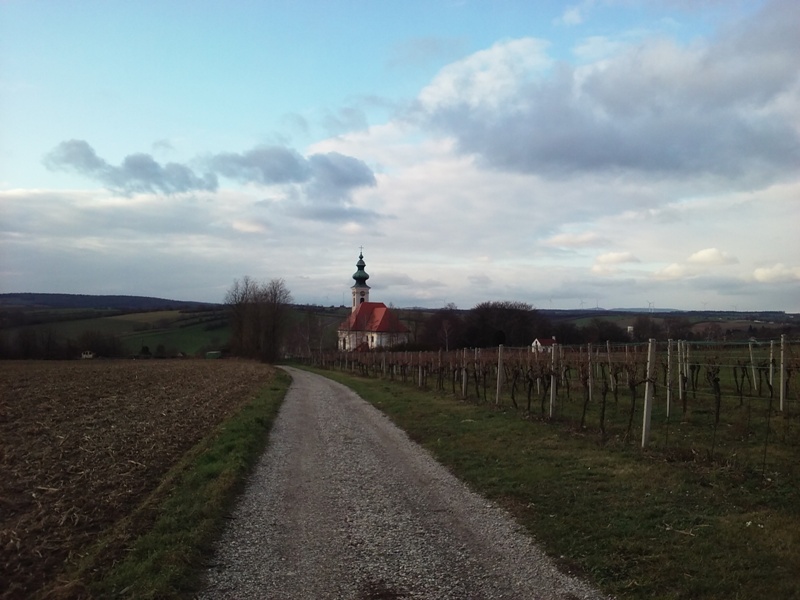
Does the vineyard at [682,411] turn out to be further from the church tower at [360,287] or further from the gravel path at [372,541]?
the church tower at [360,287]

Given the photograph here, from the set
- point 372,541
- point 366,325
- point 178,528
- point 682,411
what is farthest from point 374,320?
point 372,541

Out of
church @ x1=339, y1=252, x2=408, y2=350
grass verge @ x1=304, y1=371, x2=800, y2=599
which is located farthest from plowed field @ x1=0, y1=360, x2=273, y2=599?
church @ x1=339, y1=252, x2=408, y2=350

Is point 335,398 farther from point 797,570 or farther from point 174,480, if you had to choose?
point 797,570

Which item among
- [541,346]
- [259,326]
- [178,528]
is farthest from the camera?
[259,326]

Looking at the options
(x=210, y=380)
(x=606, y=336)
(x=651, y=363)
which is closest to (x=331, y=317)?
(x=606, y=336)

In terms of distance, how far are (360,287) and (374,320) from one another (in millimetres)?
10966

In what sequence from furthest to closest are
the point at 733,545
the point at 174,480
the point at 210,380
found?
the point at 210,380 → the point at 174,480 → the point at 733,545

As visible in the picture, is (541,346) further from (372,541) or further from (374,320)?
(374,320)

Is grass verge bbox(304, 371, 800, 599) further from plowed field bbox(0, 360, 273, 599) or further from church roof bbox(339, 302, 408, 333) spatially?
church roof bbox(339, 302, 408, 333)

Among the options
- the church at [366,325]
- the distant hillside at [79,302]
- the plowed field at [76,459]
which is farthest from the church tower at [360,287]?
the plowed field at [76,459]

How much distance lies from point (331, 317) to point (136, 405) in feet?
367

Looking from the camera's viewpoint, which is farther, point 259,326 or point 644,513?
point 259,326

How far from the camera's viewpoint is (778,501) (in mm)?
7145

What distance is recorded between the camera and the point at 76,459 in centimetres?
1111
